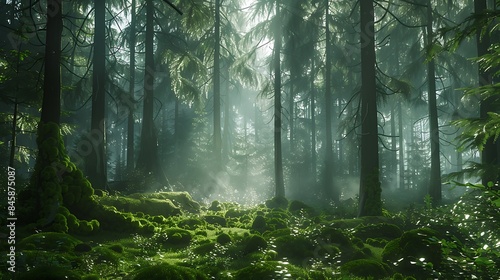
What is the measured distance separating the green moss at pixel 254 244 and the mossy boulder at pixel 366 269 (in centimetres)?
165

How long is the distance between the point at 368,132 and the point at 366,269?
597cm

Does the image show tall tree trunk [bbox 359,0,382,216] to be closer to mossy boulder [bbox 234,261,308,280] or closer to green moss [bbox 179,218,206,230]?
green moss [bbox 179,218,206,230]

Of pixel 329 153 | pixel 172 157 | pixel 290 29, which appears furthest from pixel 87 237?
pixel 172 157

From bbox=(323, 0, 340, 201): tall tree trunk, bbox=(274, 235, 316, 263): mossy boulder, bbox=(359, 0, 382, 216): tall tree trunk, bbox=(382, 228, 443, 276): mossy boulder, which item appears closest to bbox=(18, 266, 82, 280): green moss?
bbox=(274, 235, 316, 263): mossy boulder

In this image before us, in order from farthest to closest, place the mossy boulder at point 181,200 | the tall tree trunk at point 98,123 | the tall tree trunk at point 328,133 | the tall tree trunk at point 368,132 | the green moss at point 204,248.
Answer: the tall tree trunk at point 328,133 → the tall tree trunk at point 98,123 → the mossy boulder at point 181,200 → the tall tree trunk at point 368,132 → the green moss at point 204,248

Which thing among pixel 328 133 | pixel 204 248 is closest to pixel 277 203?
pixel 328 133

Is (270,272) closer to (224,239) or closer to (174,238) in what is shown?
(224,239)

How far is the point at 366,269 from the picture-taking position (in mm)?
6246

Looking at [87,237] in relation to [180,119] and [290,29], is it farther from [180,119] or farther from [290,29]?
[180,119]

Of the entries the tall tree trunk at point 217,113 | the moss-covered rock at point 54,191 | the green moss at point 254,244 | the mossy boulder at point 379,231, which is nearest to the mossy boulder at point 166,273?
the green moss at point 254,244

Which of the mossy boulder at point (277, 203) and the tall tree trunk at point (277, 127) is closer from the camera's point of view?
the mossy boulder at point (277, 203)

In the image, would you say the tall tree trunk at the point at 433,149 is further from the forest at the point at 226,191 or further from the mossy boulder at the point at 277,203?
the mossy boulder at the point at 277,203

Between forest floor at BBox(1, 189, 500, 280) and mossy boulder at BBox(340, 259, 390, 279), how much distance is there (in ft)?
0.05

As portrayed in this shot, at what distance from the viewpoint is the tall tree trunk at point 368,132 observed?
11344 millimetres
